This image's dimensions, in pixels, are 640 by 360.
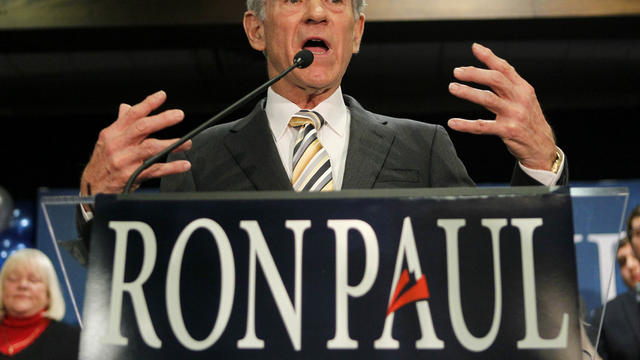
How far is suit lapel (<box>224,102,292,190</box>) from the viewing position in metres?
1.10

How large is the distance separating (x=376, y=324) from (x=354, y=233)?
101 millimetres

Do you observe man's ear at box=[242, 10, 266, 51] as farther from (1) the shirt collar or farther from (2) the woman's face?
(2) the woman's face

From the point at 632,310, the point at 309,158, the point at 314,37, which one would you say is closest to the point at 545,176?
the point at 309,158

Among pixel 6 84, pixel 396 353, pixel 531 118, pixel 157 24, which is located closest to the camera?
pixel 396 353

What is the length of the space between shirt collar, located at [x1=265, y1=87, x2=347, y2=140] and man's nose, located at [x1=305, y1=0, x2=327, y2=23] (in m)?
0.13

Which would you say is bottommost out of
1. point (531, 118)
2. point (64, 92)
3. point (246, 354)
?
point (246, 354)

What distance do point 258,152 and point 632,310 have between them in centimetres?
89

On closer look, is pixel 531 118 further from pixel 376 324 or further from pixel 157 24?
pixel 157 24

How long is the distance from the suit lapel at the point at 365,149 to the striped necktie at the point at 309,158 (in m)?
0.04

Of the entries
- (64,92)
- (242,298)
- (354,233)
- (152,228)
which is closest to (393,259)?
(354,233)

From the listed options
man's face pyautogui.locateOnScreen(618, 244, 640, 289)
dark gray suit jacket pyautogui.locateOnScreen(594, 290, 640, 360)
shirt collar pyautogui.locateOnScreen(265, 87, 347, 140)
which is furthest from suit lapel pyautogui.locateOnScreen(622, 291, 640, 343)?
shirt collar pyautogui.locateOnScreen(265, 87, 347, 140)

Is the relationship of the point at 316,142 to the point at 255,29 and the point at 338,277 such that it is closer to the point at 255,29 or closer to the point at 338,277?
the point at 255,29

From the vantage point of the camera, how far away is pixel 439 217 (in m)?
0.79

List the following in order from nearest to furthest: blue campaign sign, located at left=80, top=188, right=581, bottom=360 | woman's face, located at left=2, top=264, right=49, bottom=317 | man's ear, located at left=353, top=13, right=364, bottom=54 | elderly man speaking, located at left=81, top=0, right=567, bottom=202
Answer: blue campaign sign, located at left=80, top=188, right=581, bottom=360 < elderly man speaking, located at left=81, top=0, right=567, bottom=202 < man's ear, located at left=353, top=13, right=364, bottom=54 < woman's face, located at left=2, top=264, right=49, bottom=317
